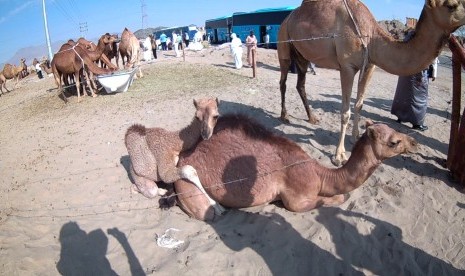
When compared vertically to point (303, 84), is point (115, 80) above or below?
below

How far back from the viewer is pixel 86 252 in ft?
12.3

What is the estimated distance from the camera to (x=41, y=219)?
14.6ft

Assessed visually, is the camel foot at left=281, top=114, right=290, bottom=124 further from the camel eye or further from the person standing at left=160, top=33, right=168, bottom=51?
the person standing at left=160, top=33, right=168, bottom=51

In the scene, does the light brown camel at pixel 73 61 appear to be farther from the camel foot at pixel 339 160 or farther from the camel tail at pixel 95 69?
the camel foot at pixel 339 160

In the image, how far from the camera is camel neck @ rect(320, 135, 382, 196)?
3357 mm

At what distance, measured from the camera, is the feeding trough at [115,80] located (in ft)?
34.8

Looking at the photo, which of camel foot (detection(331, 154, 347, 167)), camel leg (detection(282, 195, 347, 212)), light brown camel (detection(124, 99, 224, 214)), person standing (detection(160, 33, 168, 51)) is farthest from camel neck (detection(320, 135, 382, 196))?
person standing (detection(160, 33, 168, 51))

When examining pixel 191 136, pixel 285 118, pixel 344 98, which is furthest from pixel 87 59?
pixel 344 98

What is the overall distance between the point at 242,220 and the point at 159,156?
136cm

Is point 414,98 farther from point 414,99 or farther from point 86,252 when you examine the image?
point 86,252

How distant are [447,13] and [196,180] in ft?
11.1

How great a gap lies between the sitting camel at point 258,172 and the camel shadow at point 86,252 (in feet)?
3.06

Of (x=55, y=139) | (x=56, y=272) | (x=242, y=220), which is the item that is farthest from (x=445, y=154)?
(x=55, y=139)

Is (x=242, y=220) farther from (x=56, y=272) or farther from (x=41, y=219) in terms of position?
(x=41, y=219)
